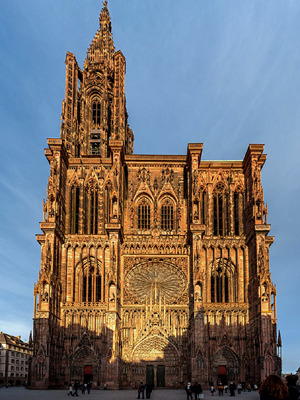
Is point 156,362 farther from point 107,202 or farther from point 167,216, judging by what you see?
point 107,202

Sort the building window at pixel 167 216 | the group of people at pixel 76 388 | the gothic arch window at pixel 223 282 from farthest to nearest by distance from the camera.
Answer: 1. the building window at pixel 167 216
2. the gothic arch window at pixel 223 282
3. the group of people at pixel 76 388

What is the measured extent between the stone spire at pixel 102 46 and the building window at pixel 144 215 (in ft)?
74.6

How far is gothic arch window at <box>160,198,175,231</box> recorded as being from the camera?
178 feet

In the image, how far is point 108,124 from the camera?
63656mm

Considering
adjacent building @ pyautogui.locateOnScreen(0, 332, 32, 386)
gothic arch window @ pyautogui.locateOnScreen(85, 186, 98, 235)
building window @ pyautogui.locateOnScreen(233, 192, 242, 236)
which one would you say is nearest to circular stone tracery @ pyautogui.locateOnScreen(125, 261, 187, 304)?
gothic arch window @ pyautogui.locateOnScreen(85, 186, 98, 235)

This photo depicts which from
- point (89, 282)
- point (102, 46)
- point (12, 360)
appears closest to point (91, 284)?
point (89, 282)

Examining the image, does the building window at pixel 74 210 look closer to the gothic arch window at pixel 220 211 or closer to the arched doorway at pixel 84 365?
the arched doorway at pixel 84 365

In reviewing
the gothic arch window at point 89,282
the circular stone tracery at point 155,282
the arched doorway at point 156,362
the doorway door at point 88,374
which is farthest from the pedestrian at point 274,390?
the gothic arch window at point 89,282

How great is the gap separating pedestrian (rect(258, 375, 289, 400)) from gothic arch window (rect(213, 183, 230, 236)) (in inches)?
1819

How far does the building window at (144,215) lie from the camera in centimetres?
5438

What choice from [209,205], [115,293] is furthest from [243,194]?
[115,293]

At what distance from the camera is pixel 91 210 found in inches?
2153

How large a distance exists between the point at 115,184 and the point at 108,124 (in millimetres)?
14690

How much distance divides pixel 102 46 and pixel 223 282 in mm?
37946
